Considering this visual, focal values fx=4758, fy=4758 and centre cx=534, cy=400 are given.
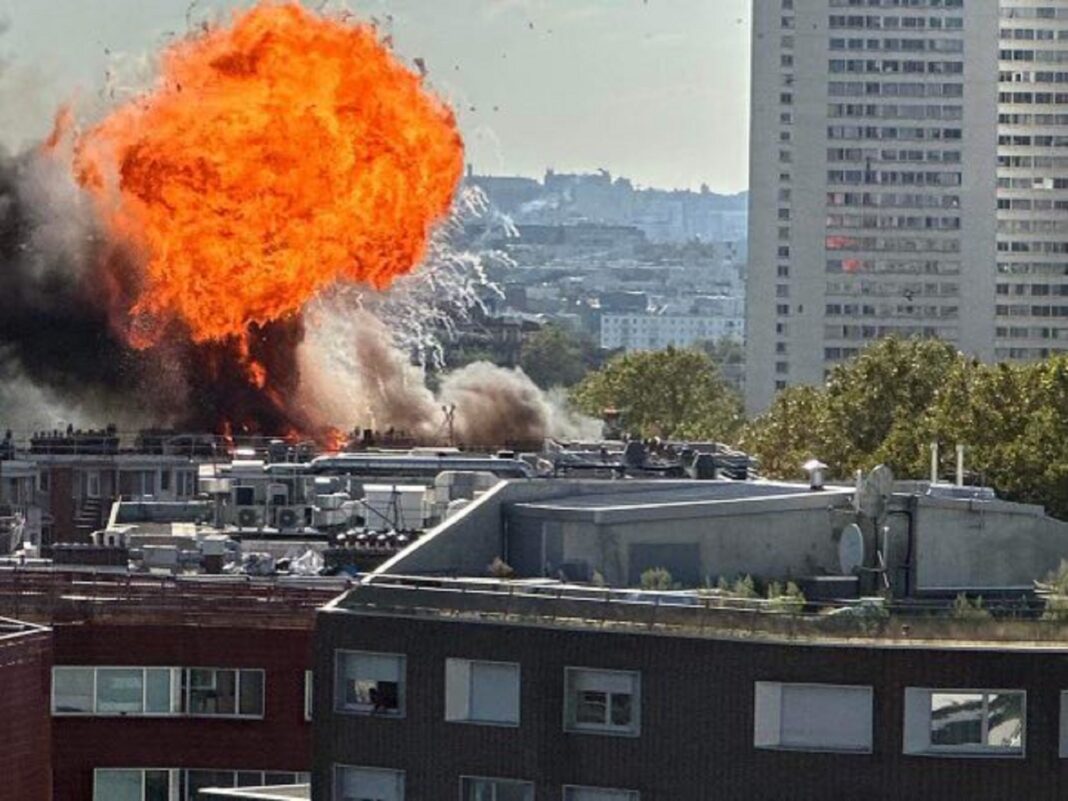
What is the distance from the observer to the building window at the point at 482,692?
70.2 metres

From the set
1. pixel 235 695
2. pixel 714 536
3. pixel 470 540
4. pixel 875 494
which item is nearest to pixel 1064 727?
pixel 875 494

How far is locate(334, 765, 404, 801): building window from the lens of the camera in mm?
71500

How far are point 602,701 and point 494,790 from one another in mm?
2455

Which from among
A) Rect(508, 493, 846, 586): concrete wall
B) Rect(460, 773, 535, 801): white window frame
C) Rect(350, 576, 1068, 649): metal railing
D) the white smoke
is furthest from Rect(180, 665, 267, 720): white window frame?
the white smoke

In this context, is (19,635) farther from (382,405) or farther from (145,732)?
(382,405)

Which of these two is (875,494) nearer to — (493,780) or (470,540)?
(470,540)

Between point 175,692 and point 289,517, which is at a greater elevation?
point 289,517

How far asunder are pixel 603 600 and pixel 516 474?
55.4m

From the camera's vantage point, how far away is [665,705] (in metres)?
68.2

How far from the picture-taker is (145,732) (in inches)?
3524

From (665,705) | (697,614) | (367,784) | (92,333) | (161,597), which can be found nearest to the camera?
(665,705)

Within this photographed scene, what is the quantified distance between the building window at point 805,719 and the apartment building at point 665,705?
2 centimetres

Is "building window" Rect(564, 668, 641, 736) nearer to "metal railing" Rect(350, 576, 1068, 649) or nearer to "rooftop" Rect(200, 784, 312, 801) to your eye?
"metal railing" Rect(350, 576, 1068, 649)

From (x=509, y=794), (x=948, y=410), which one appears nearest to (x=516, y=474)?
(x=509, y=794)
